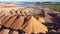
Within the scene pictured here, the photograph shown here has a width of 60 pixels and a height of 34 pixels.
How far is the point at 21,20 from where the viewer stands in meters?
2.22

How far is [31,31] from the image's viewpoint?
207 centimetres

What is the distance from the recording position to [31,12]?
237 centimetres

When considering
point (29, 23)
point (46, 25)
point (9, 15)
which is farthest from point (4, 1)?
point (46, 25)

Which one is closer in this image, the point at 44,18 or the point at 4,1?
the point at 44,18

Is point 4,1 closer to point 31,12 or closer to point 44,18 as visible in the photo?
point 31,12

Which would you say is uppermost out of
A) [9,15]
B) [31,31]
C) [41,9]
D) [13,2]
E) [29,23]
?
[13,2]

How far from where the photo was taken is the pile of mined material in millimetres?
2094

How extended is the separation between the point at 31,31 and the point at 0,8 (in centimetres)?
79

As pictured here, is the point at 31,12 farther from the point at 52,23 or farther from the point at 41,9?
the point at 52,23

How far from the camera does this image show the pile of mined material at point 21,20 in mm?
2094

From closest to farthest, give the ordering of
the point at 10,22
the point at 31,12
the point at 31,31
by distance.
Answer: the point at 31,31
the point at 10,22
the point at 31,12

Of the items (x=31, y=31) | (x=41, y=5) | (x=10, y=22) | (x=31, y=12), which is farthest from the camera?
(x=41, y=5)

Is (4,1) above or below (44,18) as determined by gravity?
above

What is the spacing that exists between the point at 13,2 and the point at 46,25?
2.72 feet
